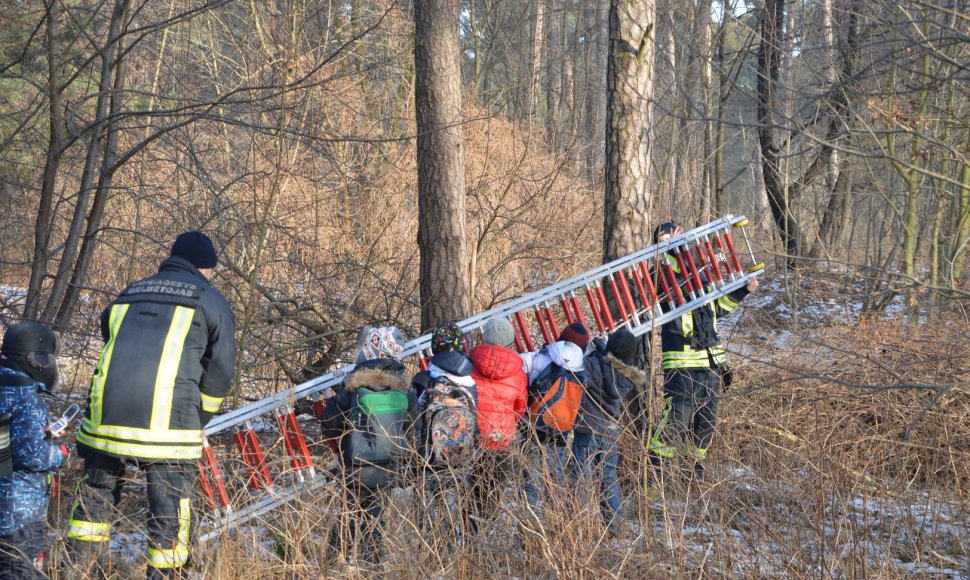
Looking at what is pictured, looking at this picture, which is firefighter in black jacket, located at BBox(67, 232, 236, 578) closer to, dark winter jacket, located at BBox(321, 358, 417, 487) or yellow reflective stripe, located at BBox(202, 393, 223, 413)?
yellow reflective stripe, located at BBox(202, 393, 223, 413)

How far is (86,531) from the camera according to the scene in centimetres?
404

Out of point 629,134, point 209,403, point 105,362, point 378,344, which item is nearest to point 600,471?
point 378,344

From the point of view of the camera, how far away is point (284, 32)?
8602 millimetres

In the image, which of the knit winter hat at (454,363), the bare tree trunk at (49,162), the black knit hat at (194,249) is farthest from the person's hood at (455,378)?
the bare tree trunk at (49,162)

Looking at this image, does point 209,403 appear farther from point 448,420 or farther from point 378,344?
point 448,420

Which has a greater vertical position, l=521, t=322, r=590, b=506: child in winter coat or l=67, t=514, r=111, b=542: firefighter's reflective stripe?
l=521, t=322, r=590, b=506: child in winter coat

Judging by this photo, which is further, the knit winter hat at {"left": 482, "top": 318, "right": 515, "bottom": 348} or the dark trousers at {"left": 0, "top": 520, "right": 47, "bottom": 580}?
the knit winter hat at {"left": 482, "top": 318, "right": 515, "bottom": 348}

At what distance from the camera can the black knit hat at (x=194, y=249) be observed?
4.32m

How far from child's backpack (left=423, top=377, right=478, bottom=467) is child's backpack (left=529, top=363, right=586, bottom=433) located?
452 millimetres

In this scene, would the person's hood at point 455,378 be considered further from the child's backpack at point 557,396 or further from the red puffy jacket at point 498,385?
the child's backpack at point 557,396

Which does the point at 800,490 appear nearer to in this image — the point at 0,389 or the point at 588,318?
the point at 0,389

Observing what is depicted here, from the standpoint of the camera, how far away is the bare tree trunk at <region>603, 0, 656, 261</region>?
688cm

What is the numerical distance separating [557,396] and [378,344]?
1.12m

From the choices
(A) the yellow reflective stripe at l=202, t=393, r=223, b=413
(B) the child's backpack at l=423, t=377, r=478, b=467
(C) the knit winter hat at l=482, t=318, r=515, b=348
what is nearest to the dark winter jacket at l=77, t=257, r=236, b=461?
(A) the yellow reflective stripe at l=202, t=393, r=223, b=413
